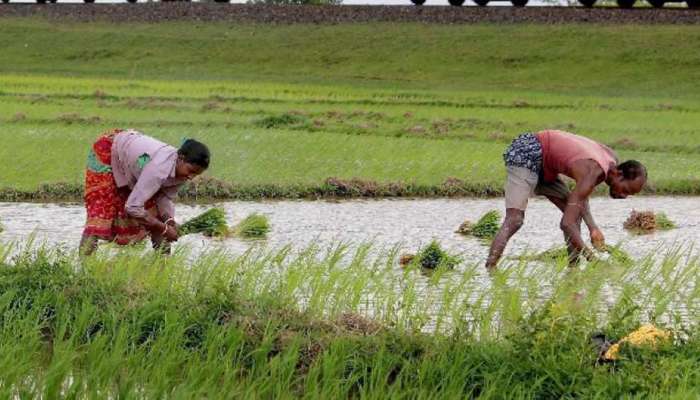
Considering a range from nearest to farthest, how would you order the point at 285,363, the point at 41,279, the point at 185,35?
the point at 285,363 < the point at 41,279 < the point at 185,35

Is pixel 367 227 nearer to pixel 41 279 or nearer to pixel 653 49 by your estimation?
pixel 41 279

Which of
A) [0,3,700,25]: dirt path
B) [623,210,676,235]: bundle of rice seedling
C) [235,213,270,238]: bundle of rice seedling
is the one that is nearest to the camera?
[235,213,270,238]: bundle of rice seedling

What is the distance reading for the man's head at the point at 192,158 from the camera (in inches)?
264

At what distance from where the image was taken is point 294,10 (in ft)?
137

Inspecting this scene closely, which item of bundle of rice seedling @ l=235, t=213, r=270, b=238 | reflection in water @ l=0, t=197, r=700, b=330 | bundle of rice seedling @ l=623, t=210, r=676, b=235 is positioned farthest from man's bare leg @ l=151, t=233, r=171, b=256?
bundle of rice seedling @ l=623, t=210, r=676, b=235

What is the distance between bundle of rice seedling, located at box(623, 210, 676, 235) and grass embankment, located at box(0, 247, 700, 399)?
3.34 metres

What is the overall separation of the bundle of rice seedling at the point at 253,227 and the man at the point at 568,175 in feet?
6.68

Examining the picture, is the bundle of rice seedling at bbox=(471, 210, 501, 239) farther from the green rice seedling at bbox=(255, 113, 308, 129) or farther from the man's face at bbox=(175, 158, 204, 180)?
the green rice seedling at bbox=(255, 113, 308, 129)

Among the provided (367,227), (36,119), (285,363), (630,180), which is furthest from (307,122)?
(285,363)

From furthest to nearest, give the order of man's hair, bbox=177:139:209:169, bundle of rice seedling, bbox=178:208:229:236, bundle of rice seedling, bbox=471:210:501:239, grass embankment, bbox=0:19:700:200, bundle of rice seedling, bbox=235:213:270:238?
grass embankment, bbox=0:19:700:200 < bundle of rice seedling, bbox=471:210:501:239 < bundle of rice seedling, bbox=235:213:270:238 < bundle of rice seedling, bbox=178:208:229:236 < man's hair, bbox=177:139:209:169

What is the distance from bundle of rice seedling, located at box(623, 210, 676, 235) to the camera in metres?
9.89

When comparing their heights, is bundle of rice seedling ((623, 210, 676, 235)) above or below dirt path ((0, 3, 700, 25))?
above

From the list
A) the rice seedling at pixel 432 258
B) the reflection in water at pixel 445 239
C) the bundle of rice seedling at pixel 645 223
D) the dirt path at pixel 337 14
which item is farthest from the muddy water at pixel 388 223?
the dirt path at pixel 337 14

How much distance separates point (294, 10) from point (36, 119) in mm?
25219
